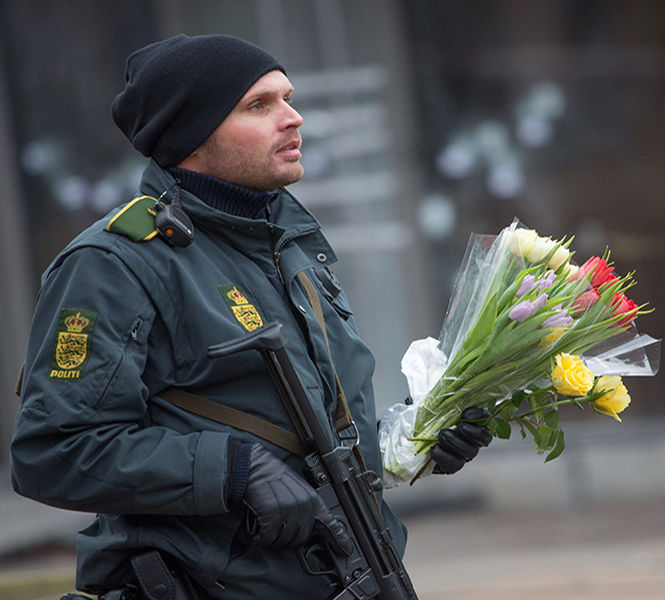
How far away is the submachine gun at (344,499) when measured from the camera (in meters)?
2.30

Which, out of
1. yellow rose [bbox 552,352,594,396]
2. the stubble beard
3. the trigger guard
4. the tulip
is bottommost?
the trigger guard

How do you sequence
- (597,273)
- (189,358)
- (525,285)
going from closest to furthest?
1. (189,358)
2. (525,285)
3. (597,273)

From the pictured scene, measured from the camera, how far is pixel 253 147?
2547 millimetres

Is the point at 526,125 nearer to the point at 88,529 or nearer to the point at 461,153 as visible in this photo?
the point at 461,153

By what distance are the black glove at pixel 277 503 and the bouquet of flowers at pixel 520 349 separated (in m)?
0.53

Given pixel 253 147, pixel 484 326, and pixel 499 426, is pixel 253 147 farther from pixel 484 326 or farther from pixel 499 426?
pixel 499 426

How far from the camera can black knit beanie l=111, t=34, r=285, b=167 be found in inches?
98.3

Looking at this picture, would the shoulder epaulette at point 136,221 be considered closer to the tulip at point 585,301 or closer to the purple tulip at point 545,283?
the purple tulip at point 545,283

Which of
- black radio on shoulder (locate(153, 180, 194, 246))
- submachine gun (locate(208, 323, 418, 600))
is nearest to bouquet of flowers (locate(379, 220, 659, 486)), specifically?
submachine gun (locate(208, 323, 418, 600))

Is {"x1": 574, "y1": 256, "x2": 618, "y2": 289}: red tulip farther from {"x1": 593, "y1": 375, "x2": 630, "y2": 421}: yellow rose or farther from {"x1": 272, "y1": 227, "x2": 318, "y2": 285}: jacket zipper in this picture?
{"x1": 272, "y1": 227, "x2": 318, "y2": 285}: jacket zipper

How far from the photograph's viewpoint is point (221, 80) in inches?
98.9

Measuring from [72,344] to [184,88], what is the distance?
2.18ft

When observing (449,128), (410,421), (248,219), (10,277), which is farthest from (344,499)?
(10,277)

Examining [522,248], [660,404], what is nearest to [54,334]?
[522,248]
